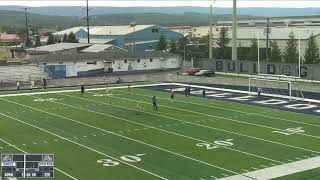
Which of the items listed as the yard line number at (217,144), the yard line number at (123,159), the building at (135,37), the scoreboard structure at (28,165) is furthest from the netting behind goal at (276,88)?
the building at (135,37)

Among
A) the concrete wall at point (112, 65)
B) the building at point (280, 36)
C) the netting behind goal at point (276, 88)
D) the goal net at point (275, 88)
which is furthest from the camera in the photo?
the building at point (280, 36)

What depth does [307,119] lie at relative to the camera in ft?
97.0

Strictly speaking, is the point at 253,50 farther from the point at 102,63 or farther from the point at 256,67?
the point at 102,63

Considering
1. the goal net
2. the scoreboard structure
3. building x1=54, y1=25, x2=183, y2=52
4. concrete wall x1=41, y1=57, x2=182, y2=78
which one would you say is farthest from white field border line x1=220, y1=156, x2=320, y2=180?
building x1=54, y1=25, x2=183, y2=52

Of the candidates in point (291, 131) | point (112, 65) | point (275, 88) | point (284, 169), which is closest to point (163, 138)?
point (291, 131)

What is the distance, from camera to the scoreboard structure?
1228 cm

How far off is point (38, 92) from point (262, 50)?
35.9 m

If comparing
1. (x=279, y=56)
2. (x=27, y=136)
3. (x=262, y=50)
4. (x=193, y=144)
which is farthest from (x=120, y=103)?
(x=262, y=50)

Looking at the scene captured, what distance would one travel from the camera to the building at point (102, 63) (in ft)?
183

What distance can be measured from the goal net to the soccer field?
493 cm

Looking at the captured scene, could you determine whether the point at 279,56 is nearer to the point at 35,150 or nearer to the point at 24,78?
the point at 24,78

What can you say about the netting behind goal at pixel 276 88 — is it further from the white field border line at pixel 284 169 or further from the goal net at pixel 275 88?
the white field border line at pixel 284 169

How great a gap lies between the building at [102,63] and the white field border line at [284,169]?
38.4m

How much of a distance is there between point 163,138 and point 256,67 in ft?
97.9
